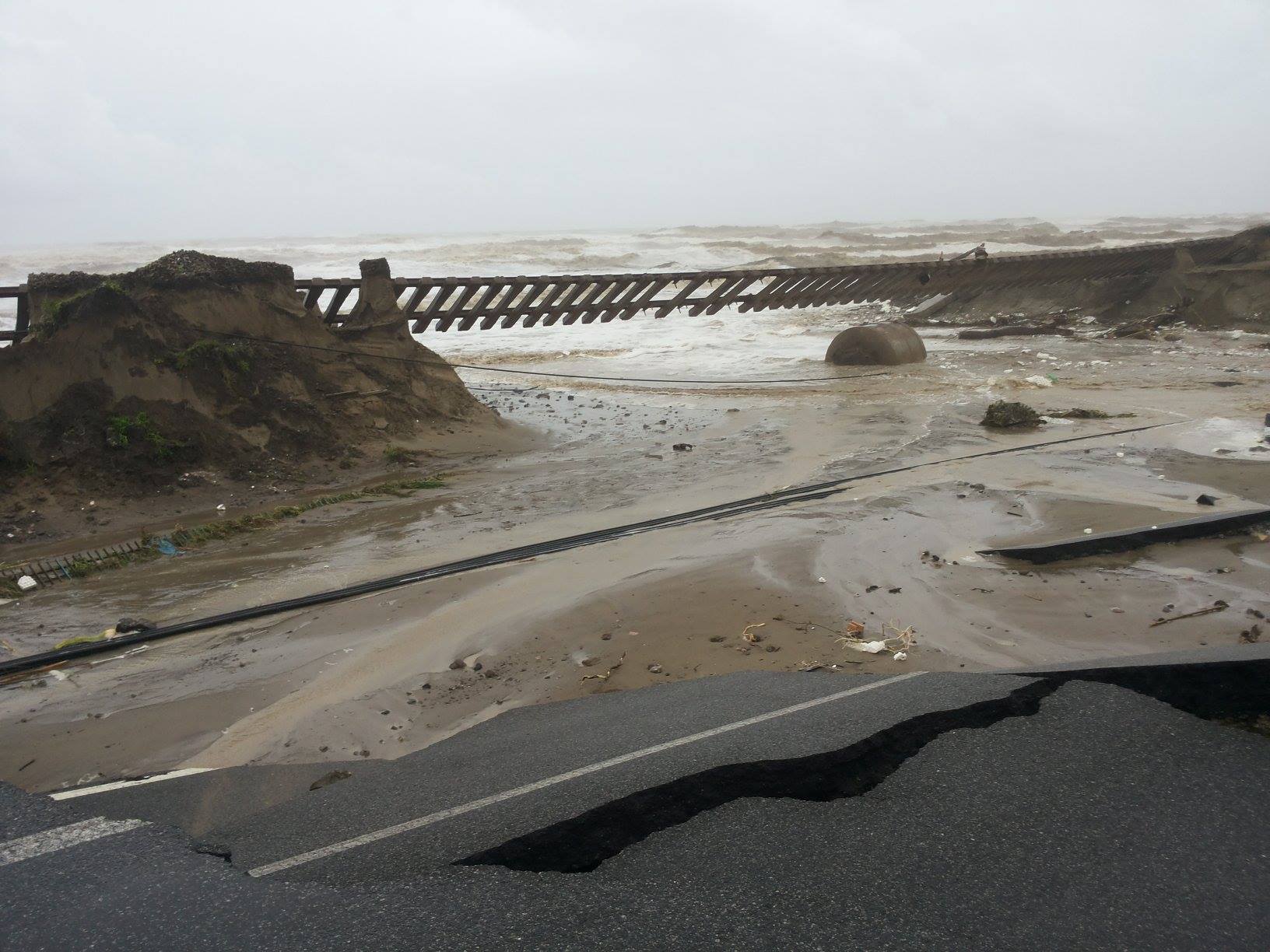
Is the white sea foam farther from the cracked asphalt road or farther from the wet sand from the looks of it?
the cracked asphalt road

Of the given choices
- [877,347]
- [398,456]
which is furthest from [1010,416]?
[398,456]

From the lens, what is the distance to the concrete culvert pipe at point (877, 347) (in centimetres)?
1683

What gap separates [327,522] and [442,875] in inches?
240

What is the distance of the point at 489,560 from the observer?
6527mm

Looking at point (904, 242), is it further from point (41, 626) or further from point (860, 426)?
point (41, 626)

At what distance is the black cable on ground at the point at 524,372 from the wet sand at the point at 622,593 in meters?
2.23

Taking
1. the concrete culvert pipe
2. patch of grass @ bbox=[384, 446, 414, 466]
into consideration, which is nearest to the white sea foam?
the concrete culvert pipe

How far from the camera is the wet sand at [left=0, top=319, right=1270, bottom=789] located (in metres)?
4.30

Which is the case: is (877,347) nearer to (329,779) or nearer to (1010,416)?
(1010,416)

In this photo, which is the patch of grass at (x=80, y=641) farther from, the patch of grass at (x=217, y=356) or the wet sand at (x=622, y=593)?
the patch of grass at (x=217, y=356)

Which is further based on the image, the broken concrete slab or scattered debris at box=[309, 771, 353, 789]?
the broken concrete slab

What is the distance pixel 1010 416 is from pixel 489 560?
23.5 feet

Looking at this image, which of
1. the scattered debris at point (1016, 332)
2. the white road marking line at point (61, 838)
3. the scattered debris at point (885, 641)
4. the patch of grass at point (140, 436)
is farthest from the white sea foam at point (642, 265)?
the white road marking line at point (61, 838)

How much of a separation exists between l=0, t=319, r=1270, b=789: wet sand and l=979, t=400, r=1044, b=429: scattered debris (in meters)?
0.22
